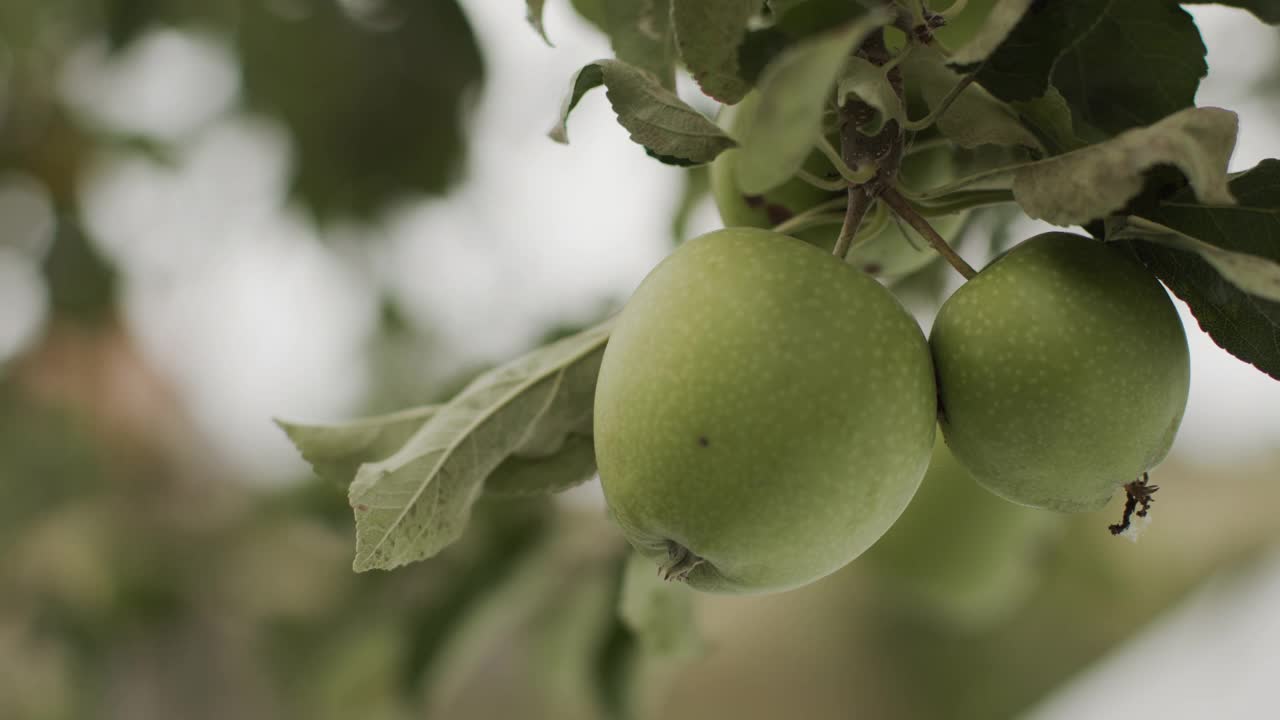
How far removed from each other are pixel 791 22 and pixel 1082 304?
17 centimetres

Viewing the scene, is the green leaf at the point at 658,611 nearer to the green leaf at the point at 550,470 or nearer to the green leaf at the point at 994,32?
the green leaf at the point at 550,470

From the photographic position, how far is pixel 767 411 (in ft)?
0.97

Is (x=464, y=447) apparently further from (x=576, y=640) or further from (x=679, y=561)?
(x=576, y=640)

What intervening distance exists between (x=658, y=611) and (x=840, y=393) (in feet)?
0.86

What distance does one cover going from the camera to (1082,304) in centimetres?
31

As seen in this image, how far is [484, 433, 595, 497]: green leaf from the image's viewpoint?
1.38 feet

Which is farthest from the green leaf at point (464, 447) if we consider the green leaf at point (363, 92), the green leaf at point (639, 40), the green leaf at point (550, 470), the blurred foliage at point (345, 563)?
the green leaf at point (363, 92)

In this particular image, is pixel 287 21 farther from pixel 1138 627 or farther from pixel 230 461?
pixel 1138 627

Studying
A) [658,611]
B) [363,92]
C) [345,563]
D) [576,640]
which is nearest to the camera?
[658,611]

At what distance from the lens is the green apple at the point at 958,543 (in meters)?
0.93

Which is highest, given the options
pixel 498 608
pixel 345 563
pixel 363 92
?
pixel 363 92

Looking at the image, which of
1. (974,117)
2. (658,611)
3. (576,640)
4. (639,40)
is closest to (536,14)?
(639,40)

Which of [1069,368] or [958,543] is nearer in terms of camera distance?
[1069,368]

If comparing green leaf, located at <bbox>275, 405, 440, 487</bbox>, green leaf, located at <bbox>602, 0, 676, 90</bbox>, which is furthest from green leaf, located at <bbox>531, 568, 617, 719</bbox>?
green leaf, located at <bbox>602, 0, 676, 90</bbox>
